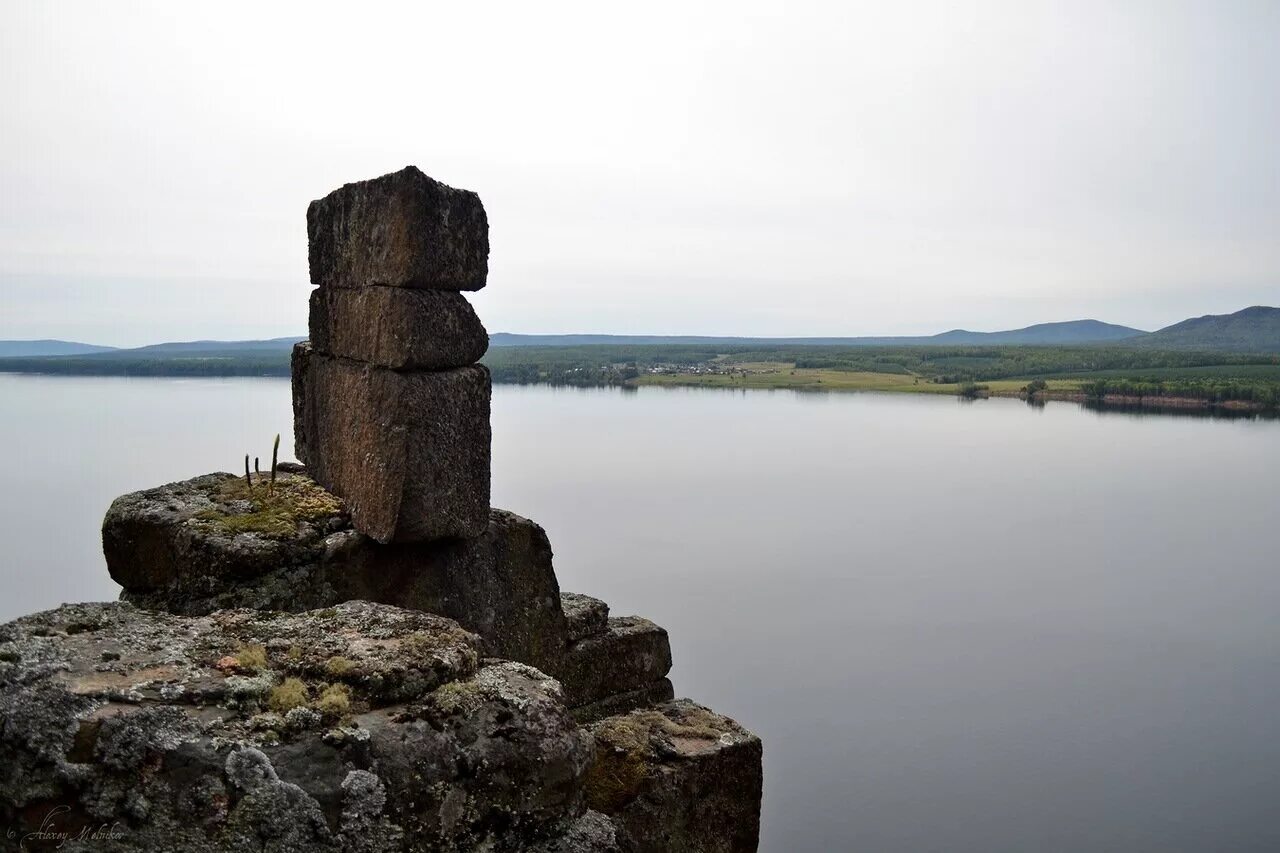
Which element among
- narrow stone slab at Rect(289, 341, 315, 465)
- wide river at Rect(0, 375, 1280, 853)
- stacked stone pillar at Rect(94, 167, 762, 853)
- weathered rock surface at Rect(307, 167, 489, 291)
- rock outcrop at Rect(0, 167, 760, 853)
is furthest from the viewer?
wide river at Rect(0, 375, 1280, 853)

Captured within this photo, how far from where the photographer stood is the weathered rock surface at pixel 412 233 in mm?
5023

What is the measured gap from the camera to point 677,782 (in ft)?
16.3

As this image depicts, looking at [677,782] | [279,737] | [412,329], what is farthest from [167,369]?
[279,737]

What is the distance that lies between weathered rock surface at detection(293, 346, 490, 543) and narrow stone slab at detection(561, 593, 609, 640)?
0.97 meters

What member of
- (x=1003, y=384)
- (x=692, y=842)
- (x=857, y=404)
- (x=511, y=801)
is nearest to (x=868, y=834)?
(x=692, y=842)

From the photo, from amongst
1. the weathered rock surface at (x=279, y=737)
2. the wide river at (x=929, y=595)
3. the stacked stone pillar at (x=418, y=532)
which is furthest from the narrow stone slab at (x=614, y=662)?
the wide river at (x=929, y=595)

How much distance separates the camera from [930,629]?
21250mm

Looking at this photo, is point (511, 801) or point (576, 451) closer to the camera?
point (511, 801)

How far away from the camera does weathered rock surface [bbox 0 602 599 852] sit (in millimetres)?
2703

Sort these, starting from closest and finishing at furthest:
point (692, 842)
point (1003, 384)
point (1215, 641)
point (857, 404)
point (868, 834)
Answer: point (692, 842), point (868, 834), point (1215, 641), point (857, 404), point (1003, 384)

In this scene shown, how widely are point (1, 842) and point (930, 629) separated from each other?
20.6m

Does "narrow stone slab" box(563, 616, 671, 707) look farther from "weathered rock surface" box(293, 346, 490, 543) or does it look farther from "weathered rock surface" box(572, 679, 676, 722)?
"weathered rock surface" box(293, 346, 490, 543)

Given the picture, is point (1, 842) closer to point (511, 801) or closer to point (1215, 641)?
point (511, 801)
